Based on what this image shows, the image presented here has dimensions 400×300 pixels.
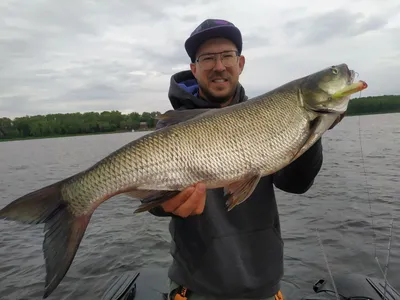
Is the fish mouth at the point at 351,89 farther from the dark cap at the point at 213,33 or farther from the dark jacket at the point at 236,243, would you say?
the dark cap at the point at 213,33

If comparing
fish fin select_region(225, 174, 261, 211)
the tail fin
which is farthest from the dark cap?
the tail fin

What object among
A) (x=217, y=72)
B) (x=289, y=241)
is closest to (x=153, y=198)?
(x=217, y=72)

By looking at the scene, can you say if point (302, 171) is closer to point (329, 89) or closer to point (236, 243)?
point (329, 89)

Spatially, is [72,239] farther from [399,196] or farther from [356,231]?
[399,196]

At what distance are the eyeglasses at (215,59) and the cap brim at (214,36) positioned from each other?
137mm

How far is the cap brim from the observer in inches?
134

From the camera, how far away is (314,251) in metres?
7.12

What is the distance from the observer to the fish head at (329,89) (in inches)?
109

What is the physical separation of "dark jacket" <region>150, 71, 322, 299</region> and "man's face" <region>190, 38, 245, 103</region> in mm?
677

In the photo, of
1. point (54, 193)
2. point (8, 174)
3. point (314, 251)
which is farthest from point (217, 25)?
point (8, 174)

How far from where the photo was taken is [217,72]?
11.0 ft

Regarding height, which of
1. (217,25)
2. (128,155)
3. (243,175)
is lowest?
(243,175)

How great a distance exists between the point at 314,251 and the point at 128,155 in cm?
563

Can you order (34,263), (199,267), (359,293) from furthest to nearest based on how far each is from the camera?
(34,263) → (359,293) → (199,267)
